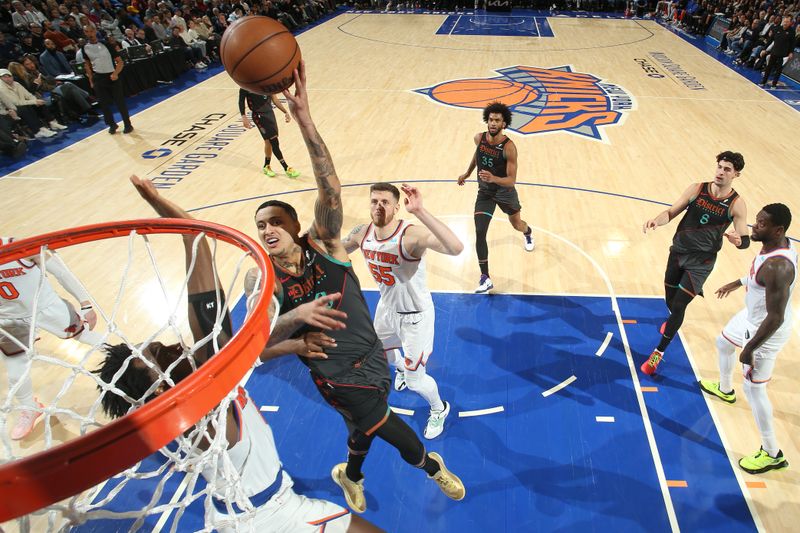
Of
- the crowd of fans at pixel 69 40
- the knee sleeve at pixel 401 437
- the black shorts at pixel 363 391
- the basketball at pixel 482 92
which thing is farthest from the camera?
the basketball at pixel 482 92

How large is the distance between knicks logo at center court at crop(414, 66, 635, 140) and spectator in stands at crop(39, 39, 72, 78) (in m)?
7.95

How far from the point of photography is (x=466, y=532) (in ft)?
10.5

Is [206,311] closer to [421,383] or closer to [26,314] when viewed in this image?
[421,383]

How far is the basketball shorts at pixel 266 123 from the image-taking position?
7.32m

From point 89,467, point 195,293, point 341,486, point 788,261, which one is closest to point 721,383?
point 788,261

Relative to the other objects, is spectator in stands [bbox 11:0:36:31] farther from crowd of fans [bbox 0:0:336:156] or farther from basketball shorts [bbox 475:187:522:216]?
basketball shorts [bbox 475:187:522:216]

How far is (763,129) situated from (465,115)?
5545 mm

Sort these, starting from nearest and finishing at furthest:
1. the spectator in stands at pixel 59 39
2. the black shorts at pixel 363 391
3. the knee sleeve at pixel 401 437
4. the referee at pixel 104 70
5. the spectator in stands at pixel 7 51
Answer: the black shorts at pixel 363 391 → the knee sleeve at pixel 401 437 → the referee at pixel 104 70 → the spectator in stands at pixel 7 51 → the spectator in stands at pixel 59 39

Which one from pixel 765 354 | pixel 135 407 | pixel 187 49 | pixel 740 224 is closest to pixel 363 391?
pixel 135 407

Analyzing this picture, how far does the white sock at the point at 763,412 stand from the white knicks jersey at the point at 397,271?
2.19 meters

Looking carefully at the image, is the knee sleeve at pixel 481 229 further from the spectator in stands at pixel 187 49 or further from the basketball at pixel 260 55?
the spectator in stands at pixel 187 49

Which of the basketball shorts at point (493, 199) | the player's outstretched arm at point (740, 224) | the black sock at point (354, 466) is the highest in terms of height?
the player's outstretched arm at point (740, 224)

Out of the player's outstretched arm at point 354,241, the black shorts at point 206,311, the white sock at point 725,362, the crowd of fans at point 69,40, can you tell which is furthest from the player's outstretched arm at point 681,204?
the crowd of fans at point 69,40

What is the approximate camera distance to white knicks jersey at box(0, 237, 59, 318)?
3.59m
